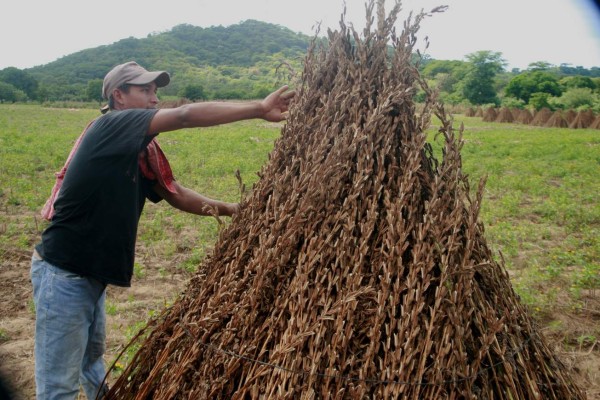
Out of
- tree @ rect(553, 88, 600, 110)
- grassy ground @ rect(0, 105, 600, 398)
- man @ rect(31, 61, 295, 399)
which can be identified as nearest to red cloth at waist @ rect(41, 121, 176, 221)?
man @ rect(31, 61, 295, 399)

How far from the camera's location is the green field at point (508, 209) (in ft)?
21.0

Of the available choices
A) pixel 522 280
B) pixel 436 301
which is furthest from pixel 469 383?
pixel 522 280

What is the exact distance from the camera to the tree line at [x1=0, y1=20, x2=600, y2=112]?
62750mm

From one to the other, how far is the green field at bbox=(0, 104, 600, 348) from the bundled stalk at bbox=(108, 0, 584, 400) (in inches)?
20.2

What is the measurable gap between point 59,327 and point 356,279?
184 cm

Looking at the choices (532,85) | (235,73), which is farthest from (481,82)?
(235,73)

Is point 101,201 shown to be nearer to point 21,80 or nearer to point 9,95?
point 9,95

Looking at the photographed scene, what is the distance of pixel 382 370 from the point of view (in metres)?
1.99

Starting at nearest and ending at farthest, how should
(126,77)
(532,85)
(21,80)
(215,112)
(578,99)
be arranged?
(215,112) → (126,77) → (578,99) → (532,85) → (21,80)

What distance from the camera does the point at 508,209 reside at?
1032cm

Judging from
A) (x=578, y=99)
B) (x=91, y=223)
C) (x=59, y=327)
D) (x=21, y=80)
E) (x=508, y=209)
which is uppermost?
(x=91, y=223)

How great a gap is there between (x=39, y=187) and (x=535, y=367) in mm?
11955

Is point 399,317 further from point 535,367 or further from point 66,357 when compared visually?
point 66,357

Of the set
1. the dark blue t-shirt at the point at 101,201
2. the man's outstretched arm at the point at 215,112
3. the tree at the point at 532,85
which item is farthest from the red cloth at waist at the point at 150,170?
the tree at the point at 532,85
